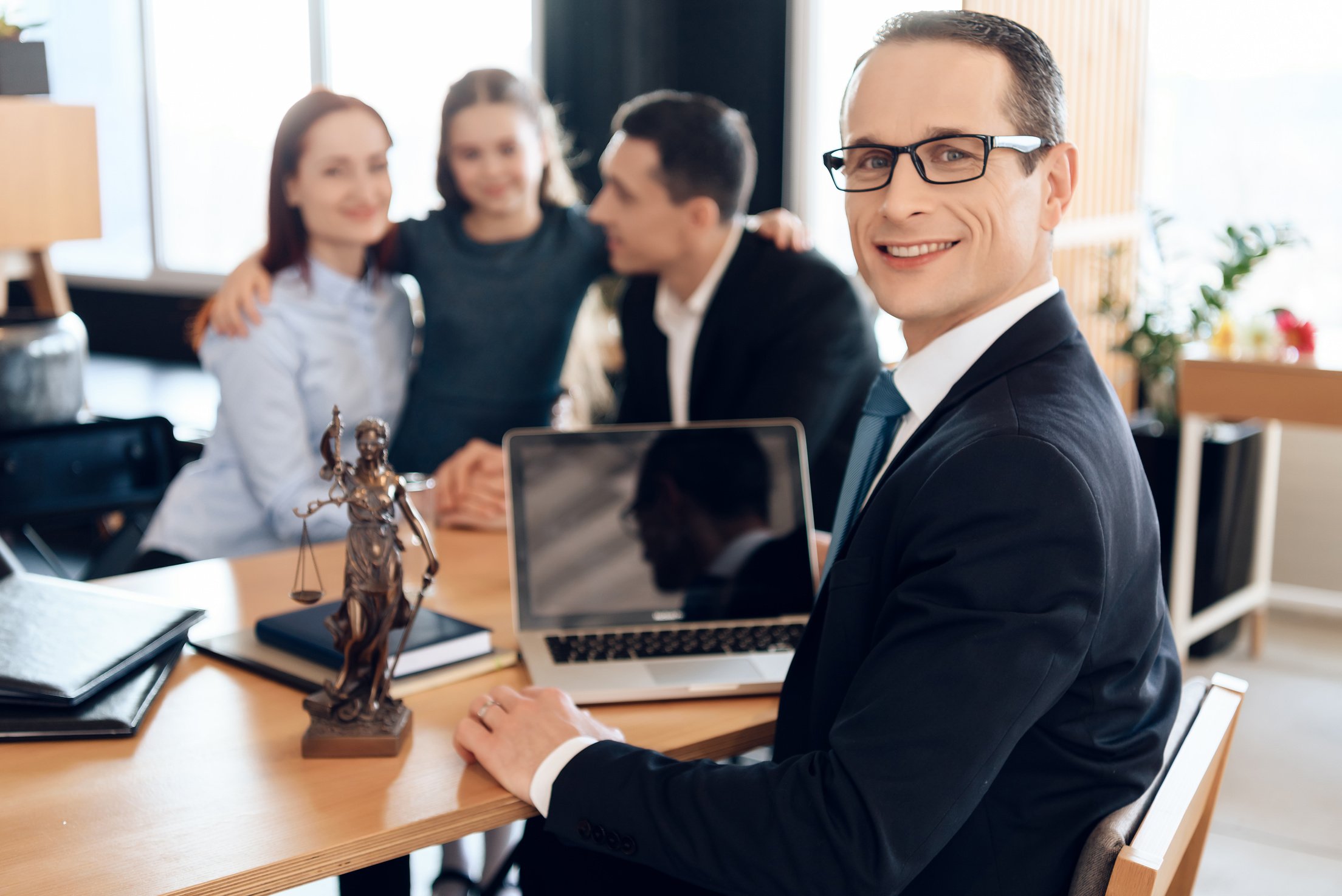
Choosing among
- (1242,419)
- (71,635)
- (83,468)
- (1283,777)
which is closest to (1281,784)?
(1283,777)

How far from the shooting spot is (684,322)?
2.65 metres

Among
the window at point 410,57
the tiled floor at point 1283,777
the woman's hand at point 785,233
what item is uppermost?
the window at point 410,57

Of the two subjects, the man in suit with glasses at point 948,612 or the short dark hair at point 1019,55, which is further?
the short dark hair at point 1019,55

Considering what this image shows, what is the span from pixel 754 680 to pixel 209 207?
5411 millimetres

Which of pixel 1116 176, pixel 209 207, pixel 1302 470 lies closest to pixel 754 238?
pixel 1116 176

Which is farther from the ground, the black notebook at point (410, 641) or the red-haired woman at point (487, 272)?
the red-haired woman at point (487, 272)

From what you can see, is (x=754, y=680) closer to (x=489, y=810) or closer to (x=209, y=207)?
(x=489, y=810)

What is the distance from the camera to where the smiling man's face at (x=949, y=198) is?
1.21 m

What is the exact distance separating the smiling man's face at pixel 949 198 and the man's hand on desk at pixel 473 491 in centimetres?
101

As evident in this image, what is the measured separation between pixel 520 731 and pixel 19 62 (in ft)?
8.22

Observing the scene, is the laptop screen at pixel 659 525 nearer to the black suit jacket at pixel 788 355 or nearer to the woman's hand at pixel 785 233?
the black suit jacket at pixel 788 355

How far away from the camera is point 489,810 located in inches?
47.2

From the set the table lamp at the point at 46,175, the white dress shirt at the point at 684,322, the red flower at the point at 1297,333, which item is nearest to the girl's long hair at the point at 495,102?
the white dress shirt at the point at 684,322

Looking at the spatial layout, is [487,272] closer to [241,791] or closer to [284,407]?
[284,407]
